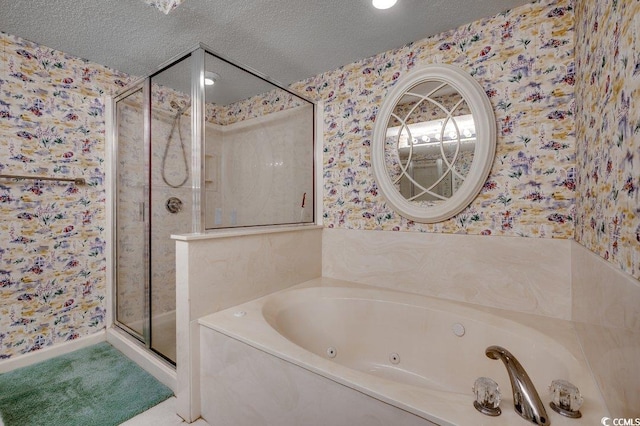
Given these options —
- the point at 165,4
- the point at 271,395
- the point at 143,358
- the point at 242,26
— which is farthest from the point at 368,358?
the point at 165,4

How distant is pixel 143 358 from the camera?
6.10 ft

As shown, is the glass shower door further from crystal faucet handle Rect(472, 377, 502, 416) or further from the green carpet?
crystal faucet handle Rect(472, 377, 502, 416)

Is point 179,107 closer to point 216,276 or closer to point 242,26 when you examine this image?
point 242,26

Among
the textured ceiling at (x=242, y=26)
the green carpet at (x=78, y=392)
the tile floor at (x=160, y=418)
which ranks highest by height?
the textured ceiling at (x=242, y=26)

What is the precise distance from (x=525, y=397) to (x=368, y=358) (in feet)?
3.51

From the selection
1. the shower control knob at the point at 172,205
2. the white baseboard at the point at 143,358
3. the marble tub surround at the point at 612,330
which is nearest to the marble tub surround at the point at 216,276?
the white baseboard at the point at 143,358

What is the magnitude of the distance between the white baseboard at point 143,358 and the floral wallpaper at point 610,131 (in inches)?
80.1

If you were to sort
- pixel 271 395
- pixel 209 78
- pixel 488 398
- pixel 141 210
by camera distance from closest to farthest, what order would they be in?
pixel 488 398 < pixel 271 395 < pixel 209 78 < pixel 141 210

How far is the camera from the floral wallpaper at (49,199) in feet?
6.07

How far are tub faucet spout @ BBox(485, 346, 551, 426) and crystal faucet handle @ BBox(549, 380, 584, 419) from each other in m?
0.08

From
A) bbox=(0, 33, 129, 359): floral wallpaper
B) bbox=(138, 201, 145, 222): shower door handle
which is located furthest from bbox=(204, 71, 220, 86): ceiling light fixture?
bbox=(0, 33, 129, 359): floral wallpaper

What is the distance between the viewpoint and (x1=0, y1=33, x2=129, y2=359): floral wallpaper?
1.85 m

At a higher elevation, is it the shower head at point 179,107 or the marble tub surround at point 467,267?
the shower head at point 179,107
